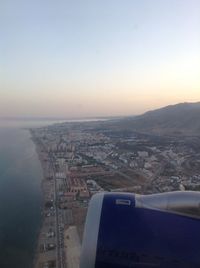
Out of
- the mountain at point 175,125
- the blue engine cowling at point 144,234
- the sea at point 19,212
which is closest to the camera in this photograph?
the blue engine cowling at point 144,234

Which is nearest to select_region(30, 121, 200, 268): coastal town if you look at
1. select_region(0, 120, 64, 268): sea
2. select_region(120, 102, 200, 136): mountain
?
select_region(0, 120, 64, 268): sea

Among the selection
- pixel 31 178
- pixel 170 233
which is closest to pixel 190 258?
pixel 170 233

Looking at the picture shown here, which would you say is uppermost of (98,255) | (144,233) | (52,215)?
(144,233)

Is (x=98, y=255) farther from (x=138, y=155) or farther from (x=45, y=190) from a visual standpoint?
(x=138, y=155)

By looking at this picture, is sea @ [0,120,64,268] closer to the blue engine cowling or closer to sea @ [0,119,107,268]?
sea @ [0,119,107,268]

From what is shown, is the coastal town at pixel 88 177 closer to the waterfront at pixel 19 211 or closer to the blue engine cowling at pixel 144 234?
the waterfront at pixel 19 211

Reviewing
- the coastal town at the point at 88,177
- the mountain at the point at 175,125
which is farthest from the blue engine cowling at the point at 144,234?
the mountain at the point at 175,125
